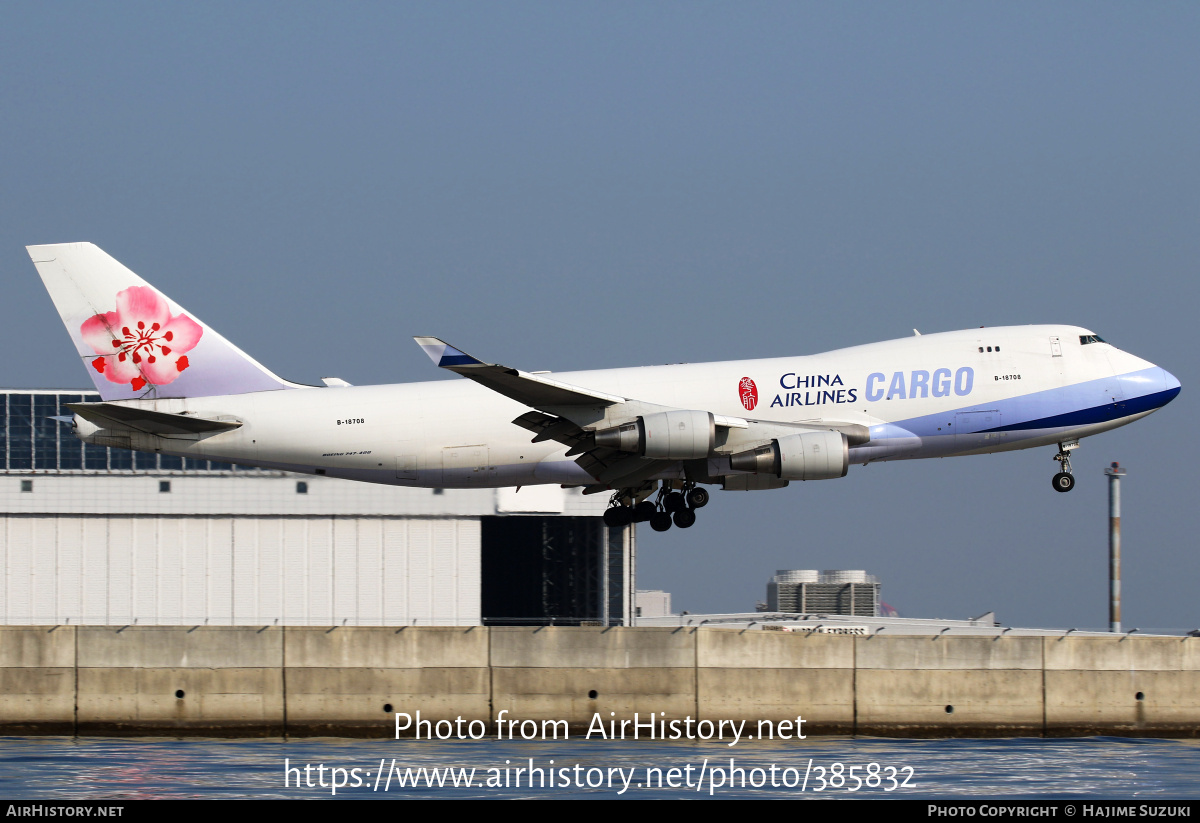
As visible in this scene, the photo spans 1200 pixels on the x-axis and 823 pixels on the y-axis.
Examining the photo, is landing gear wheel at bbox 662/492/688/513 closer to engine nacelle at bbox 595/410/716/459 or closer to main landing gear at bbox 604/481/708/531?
main landing gear at bbox 604/481/708/531

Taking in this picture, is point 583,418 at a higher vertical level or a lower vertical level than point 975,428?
higher

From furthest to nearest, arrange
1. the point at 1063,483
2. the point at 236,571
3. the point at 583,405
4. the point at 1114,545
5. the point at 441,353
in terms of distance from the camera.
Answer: the point at 1114,545 < the point at 236,571 < the point at 1063,483 < the point at 583,405 < the point at 441,353

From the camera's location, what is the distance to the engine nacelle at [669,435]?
46719mm

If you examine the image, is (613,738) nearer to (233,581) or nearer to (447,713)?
(447,713)

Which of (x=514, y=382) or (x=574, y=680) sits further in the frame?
(x=574, y=680)

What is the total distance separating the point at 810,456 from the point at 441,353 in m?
12.5

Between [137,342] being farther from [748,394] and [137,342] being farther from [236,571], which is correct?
[236,571]

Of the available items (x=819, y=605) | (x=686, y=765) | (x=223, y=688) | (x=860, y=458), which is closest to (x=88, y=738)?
(x=223, y=688)

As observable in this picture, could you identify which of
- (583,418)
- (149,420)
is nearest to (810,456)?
(583,418)

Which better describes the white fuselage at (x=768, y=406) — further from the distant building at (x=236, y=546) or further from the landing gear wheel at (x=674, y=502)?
the distant building at (x=236, y=546)

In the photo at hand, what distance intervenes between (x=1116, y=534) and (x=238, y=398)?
194 feet

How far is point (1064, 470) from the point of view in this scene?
52.4m

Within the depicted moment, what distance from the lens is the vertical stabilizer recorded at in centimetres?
5031

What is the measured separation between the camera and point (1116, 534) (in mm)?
88875
